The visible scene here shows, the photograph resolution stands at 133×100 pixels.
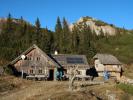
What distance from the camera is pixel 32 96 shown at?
38594mm

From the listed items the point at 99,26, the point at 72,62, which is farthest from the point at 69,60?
the point at 99,26

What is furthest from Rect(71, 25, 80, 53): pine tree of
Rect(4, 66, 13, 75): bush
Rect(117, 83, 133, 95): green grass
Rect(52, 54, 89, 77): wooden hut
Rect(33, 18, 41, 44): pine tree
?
Rect(117, 83, 133, 95): green grass

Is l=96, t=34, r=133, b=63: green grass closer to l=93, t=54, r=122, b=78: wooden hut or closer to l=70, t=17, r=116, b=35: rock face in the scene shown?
l=70, t=17, r=116, b=35: rock face

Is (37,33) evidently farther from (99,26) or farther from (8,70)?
(8,70)

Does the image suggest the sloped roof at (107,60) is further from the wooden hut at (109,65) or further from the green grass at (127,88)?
the green grass at (127,88)

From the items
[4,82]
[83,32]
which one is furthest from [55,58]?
[83,32]

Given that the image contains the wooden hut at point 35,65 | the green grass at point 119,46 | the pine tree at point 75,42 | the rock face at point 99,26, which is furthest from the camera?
the rock face at point 99,26

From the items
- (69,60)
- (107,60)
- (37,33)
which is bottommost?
(69,60)

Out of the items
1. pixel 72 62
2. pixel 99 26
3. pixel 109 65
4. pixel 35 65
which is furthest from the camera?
pixel 99 26

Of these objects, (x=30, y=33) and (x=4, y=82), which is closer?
(x=4, y=82)

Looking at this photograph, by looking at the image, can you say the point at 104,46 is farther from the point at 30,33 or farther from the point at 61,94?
the point at 61,94

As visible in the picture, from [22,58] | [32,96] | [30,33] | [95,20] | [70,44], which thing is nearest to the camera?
[32,96]

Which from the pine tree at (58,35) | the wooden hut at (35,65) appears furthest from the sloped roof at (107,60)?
the pine tree at (58,35)

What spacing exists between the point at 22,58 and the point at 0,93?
21306mm
